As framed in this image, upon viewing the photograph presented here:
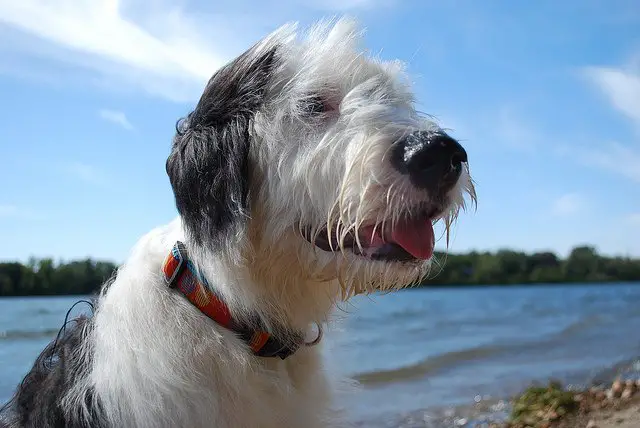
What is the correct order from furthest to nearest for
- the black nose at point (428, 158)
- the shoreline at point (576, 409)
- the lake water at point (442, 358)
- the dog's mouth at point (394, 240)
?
the lake water at point (442, 358), the shoreline at point (576, 409), the dog's mouth at point (394, 240), the black nose at point (428, 158)

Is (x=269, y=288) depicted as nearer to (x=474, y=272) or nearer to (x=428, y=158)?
(x=428, y=158)

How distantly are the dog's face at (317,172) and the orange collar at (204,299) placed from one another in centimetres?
14

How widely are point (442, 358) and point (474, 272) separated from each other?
32.0 m

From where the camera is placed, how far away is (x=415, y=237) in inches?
93.1

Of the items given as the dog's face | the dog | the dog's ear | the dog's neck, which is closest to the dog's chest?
the dog

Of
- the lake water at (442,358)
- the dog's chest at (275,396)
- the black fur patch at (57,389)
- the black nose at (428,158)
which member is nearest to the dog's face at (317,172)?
the black nose at (428,158)

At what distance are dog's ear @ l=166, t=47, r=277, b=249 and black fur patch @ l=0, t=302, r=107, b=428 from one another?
69 cm

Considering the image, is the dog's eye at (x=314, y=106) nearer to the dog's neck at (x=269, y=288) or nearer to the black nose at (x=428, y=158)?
the black nose at (x=428, y=158)

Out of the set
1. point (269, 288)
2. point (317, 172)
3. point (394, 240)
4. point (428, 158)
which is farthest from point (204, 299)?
point (428, 158)

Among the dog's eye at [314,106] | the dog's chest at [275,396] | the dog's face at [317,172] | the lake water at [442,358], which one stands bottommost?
the lake water at [442,358]

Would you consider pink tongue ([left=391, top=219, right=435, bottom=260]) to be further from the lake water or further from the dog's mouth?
the lake water

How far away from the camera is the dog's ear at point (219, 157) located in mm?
2357

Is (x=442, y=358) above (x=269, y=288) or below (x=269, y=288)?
below

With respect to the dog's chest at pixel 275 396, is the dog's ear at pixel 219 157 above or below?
above
